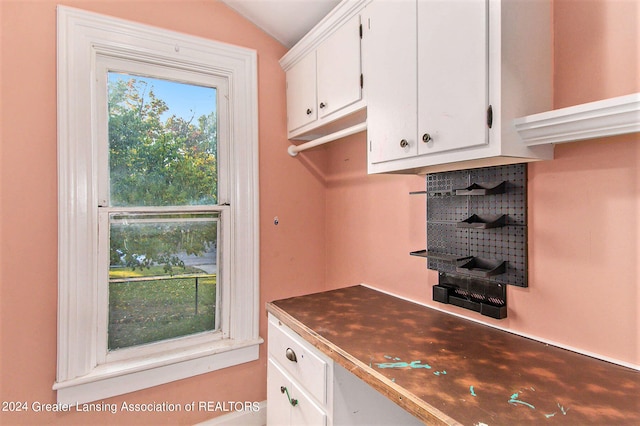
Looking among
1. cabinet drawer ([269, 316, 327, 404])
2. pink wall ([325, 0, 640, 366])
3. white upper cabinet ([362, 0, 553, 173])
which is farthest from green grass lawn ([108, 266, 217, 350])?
pink wall ([325, 0, 640, 366])

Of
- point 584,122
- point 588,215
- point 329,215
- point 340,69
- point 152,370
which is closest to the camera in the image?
point 584,122

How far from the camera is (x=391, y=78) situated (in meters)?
1.30

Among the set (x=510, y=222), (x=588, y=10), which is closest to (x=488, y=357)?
(x=510, y=222)

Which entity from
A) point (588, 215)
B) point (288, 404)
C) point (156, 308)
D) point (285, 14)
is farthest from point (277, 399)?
point (285, 14)

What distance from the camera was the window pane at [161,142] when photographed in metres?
1.81

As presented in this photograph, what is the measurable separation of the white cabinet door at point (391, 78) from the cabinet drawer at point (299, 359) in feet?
2.75

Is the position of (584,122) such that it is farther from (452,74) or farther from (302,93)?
(302,93)

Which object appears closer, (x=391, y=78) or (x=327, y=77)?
(x=391, y=78)

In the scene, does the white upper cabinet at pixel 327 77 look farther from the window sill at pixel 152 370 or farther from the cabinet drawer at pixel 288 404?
the window sill at pixel 152 370

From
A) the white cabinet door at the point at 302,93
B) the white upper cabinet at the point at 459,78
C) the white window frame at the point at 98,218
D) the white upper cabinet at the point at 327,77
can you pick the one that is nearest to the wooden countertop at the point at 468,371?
the white upper cabinet at the point at 459,78

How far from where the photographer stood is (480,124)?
0.98 m

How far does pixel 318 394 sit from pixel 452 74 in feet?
4.02

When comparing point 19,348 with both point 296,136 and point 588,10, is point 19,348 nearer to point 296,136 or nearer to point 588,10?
point 296,136

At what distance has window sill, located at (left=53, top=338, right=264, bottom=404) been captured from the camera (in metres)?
1.67
